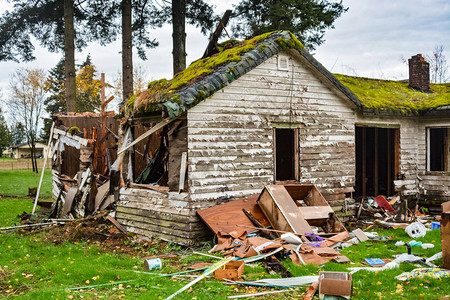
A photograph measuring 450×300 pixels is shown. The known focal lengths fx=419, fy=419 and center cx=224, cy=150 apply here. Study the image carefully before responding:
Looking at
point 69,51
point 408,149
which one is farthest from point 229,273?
point 69,51

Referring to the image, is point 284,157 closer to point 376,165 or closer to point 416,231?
point 376,165

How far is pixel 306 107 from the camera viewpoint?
1094 centimetres

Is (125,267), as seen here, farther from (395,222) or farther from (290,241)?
(395,222)

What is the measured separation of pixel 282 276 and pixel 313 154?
4.94 metres

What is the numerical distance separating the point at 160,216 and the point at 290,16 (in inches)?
542

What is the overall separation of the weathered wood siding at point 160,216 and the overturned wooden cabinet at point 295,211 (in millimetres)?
1495

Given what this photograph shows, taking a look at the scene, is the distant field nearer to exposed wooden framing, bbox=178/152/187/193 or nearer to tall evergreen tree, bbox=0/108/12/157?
exposed wooden framing, bbox=178/152/187/193

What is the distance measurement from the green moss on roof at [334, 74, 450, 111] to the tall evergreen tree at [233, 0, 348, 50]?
643cm

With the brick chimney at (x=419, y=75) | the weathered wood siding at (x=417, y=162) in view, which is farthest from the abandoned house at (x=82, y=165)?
the brick chimney at (x=419, y=75)

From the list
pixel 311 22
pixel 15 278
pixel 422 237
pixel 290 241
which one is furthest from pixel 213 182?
pixel 311 22

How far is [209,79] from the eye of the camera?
9258 millimetres

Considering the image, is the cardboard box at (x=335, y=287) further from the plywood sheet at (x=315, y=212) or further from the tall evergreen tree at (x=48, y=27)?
the tall evergreen tree at (x=48, y=27)

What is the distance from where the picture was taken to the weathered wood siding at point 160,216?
8.97m

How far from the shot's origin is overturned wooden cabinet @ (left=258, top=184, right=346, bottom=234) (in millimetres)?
8570
